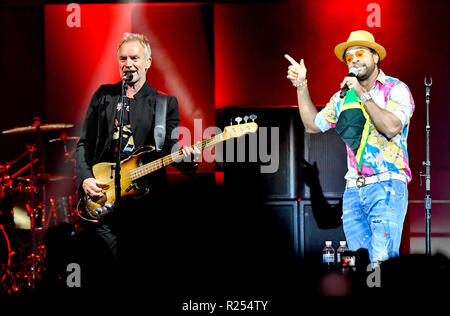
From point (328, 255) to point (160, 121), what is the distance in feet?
6.95

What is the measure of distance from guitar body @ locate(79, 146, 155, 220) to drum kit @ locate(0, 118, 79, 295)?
1569 millimetres

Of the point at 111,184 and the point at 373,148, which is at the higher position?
the point at 373,148

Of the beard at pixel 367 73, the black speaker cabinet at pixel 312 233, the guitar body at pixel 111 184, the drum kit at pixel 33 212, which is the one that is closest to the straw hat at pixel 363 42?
the beard at pixel 367 73

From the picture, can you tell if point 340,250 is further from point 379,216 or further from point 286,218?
point 379,216

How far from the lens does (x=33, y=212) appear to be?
531 cm

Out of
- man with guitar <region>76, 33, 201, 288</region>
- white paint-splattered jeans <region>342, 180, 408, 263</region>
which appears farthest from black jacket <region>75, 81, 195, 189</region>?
white paint-splattered jeans <region>342, 180, 408, 263</region>

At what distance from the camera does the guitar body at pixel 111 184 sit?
3.87 metres

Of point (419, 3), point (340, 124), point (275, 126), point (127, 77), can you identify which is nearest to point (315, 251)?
point (275, 126)

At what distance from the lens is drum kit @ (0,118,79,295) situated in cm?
528

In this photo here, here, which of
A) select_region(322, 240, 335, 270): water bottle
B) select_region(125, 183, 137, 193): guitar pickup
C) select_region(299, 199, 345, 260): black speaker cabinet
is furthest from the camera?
select_region(299, 199, 345, 260): black speaker cabinet

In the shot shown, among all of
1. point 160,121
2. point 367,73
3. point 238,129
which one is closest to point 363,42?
point 367,73

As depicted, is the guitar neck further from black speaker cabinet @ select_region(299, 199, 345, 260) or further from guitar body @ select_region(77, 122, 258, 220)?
black speaker cabinet @ select_region(299, 199, 345, 260)
